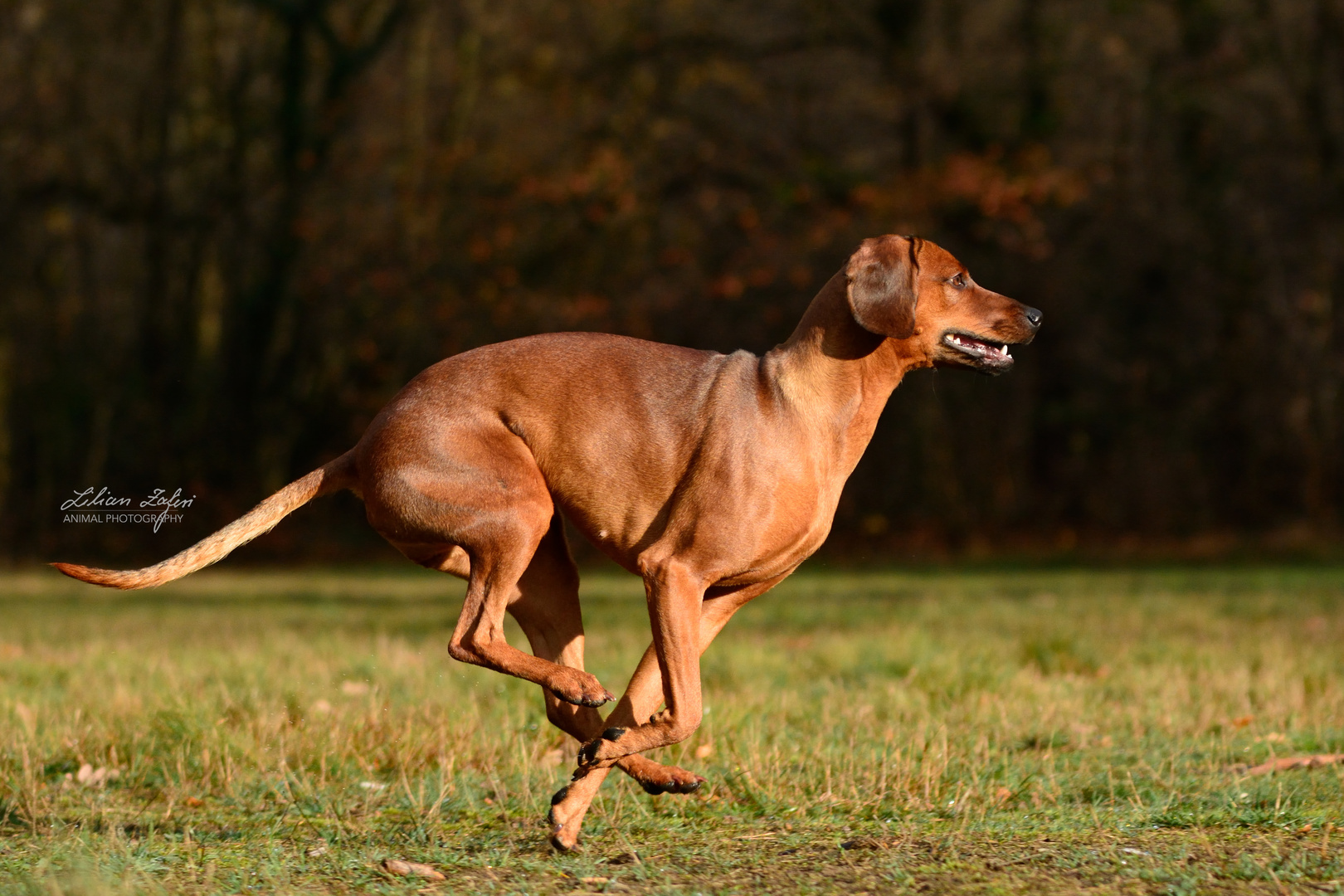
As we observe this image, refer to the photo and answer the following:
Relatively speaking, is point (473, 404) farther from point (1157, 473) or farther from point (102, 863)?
point (1157, 473)

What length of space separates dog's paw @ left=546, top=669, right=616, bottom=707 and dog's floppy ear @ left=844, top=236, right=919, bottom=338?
1.45m

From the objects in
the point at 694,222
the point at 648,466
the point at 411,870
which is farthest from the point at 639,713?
the point at 694,222

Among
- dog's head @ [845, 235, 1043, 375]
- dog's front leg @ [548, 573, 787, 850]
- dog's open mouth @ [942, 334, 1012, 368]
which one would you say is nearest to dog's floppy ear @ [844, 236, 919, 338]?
dog's head @ [845, 235, 1043, 375]

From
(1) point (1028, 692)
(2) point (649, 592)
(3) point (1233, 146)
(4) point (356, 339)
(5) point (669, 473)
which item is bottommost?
(1) point (1028, 692)

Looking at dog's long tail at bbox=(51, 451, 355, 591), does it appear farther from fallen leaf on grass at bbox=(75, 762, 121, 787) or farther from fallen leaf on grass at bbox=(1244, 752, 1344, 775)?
fallen leaf on grass at bbox=(1244, 752, 1344, 775)

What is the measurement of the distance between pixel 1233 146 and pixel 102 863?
20887 millimetres

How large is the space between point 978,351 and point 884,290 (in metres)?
0.45

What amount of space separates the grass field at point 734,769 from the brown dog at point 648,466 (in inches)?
21.0

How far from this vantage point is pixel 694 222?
2280cm

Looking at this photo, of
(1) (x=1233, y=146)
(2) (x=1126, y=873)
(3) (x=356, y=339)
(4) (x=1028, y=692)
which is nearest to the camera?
(2) (x=1126, y=873)

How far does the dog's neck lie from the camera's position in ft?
16.2

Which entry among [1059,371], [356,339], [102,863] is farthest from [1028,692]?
[356,339]

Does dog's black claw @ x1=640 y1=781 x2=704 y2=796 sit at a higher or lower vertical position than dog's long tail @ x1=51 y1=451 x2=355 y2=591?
lower

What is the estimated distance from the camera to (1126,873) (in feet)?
12.9
